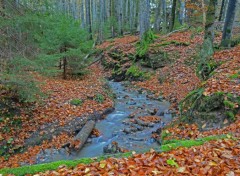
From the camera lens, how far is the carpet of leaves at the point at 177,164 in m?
3.11

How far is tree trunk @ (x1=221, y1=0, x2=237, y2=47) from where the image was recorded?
10094mm

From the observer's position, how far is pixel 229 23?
10.6 meters

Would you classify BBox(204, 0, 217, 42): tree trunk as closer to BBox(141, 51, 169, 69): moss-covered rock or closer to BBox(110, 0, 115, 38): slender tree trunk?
BBox(141, 51, 169, 69): moss-covered rock

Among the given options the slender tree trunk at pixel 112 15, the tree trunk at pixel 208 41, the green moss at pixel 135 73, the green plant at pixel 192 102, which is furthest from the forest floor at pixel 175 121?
the slender tree trunk at pixel 112 15

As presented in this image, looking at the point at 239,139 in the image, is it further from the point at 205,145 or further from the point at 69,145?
the point at 69,145

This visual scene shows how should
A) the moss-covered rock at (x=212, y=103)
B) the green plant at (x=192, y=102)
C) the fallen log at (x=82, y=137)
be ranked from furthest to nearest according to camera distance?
the fallen log at (x=82, y=137)
the green plant at (x=192, y=102)
the moss-covered rock at (x=212, y=103)

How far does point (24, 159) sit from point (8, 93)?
2955 mm

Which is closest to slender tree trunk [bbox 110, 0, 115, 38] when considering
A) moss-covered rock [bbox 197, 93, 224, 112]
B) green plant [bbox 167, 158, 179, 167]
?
moss-covered rock [bbox 197, 93, 224, 112]

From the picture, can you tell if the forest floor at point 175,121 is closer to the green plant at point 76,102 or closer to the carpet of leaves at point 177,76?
the carpet of leaves at point 177,76

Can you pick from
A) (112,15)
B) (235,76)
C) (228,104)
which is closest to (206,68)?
(235,76)

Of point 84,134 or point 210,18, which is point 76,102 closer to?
point 84,134

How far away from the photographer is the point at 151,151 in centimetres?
373

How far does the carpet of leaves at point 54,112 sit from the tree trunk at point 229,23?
6401 mm

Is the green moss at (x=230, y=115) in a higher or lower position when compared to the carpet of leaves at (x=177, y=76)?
lower
